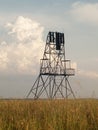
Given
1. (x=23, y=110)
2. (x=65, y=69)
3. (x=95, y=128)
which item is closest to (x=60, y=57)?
(x=65, y=69)

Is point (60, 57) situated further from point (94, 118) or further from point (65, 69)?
point (94, 118)

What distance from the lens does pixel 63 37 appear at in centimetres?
5397

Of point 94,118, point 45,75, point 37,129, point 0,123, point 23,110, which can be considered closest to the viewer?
point 37,129

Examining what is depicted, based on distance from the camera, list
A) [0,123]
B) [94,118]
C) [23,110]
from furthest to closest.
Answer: [23,110], [94,118], [0,123]

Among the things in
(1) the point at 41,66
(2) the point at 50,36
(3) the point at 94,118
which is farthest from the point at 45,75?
(3) the point at 94,118

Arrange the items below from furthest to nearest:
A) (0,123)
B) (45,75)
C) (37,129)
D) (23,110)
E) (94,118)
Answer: (45,75) → (23,110) → (94,118) → (0,123) → (37,129)

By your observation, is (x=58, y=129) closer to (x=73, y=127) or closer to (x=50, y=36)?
(x=73, y=127)

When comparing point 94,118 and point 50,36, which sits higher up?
point 50,36

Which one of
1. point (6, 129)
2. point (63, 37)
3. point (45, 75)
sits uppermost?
point (63, 37)

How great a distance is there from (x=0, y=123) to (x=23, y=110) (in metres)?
4.55

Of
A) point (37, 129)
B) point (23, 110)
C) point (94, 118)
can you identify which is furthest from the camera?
point (23, 110)

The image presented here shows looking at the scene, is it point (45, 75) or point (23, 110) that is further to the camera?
point (45, 75)

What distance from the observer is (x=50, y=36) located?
5353 centimetres

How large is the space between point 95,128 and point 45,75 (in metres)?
40.8
